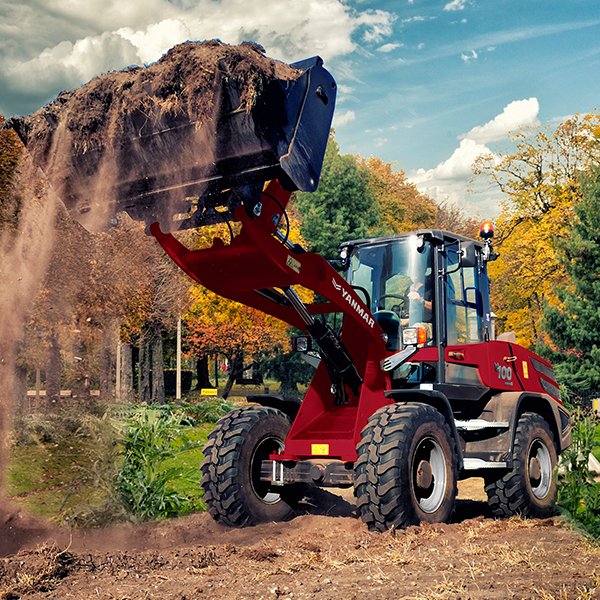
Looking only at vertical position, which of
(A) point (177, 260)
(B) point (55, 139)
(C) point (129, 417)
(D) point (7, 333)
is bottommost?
(C) point (129, 417)

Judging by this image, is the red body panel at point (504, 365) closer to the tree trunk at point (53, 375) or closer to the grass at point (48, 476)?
the grass at point (48, 476)

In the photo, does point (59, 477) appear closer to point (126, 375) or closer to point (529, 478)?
point (529, 478)

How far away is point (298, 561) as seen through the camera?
5.42 m

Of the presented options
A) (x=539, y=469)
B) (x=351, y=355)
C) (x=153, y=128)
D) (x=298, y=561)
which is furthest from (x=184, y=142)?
(x=539, y=469)

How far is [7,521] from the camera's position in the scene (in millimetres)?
6785

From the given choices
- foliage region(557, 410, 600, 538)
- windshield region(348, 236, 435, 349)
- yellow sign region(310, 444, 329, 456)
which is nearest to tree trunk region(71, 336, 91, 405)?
windshield region(348, 236, 435, 349)

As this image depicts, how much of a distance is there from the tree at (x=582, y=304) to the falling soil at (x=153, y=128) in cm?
1945

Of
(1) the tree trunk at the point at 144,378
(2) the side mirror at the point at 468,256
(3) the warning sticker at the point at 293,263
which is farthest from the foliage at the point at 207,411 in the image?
(3) the warning sticker at the point at 293,263

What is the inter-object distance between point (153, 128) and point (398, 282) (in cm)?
348

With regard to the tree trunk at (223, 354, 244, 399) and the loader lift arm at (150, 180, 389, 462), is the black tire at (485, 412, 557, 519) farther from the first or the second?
the tree trunk at (223, 354, 244, 399)

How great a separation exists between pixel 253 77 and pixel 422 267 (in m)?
3.35

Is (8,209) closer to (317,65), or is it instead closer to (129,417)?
(129,417)

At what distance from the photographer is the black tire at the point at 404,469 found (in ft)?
19.9

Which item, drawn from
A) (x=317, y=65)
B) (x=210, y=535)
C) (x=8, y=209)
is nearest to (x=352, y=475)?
(x=210, y=535)
